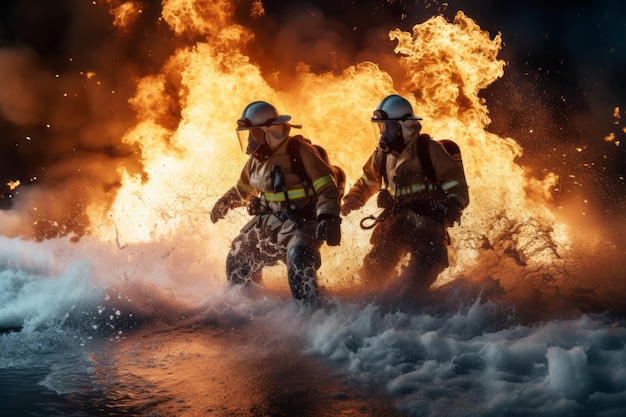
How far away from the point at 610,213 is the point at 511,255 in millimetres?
4533

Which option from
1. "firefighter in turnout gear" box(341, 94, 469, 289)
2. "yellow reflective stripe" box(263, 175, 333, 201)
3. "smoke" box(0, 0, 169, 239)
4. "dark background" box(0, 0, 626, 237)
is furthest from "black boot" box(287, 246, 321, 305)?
"smoke" box(0, 0, 169, 239)

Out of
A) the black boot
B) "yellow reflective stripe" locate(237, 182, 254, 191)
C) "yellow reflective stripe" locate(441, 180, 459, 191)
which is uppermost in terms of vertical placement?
"yellow reflective stripe" locate(237, 182, 254, 191)

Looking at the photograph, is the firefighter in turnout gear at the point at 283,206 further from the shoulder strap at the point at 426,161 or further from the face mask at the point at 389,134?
the shoulder strap at the point at 426,161

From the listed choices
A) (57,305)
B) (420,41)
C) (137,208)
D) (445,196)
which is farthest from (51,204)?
(445,196)

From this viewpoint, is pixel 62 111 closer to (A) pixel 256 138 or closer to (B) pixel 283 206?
(A) pixel 256 138

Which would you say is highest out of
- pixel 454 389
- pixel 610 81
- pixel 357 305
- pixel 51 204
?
pixel 610 81

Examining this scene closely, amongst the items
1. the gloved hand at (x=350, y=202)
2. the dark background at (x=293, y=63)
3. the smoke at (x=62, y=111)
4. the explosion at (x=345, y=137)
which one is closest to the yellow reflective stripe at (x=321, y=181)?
the gloved hand at (x=350, y=202)

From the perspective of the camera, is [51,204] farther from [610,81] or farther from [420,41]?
[610,81]

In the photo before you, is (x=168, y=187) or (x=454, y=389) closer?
(x=454, y=389)

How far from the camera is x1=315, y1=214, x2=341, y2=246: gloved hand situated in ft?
18.6

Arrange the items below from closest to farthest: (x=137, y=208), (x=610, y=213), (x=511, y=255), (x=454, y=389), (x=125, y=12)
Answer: (x=454, y=389)
(x=511, y=255)
(x=137, y=208)
(x=610, y=213)
(x=125, y=12)

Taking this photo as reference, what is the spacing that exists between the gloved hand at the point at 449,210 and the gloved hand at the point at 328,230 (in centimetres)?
102

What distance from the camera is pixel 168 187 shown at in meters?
9.33

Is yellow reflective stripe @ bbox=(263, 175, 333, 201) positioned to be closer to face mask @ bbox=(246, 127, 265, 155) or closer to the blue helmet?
face mask @ bbox=(246, 127, 265, 155)
